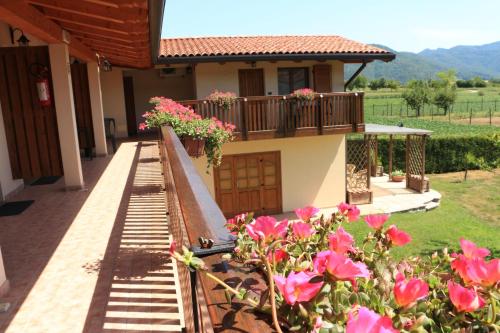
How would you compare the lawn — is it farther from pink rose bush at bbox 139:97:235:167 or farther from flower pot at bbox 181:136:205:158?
flower pot at bbox 181:136:205:158

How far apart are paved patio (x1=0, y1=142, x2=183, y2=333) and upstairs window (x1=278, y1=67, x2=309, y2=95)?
30.1 feet

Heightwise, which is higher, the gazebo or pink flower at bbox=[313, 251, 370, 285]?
pink flower at bbox=[313, 251, 370, 285]

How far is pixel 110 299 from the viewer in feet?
12.0

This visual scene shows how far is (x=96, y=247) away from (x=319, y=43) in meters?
13.5

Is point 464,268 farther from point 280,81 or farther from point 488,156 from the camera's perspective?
point 488,156

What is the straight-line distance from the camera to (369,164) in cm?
1598

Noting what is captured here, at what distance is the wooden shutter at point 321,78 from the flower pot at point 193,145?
7925mm

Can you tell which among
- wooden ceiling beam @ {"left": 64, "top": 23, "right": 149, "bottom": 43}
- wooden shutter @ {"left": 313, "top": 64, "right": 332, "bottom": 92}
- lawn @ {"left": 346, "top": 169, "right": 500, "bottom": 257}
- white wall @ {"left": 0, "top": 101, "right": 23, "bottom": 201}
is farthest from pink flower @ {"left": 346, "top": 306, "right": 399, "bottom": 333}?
wooden shutter @ {"left": 313, "top": 64, "right": 332, "bottom": 92}

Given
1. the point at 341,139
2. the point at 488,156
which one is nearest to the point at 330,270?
the point at 341,139

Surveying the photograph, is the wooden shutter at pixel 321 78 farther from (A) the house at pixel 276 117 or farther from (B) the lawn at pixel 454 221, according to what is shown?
(B) the lawn at pixel 454 221

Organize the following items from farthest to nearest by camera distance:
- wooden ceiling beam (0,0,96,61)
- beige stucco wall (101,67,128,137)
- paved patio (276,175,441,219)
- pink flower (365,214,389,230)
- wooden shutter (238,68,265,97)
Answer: beige stucco wall (101,67,128,137), wooden shutter (238,68,265,97), paved patio (276,175,441,219), wooden ceiling beam (0,0,96,61), pink flower (365,214,389,230)

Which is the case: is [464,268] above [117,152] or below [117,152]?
above

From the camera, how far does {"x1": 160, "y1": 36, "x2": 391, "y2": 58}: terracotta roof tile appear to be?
14.3 m

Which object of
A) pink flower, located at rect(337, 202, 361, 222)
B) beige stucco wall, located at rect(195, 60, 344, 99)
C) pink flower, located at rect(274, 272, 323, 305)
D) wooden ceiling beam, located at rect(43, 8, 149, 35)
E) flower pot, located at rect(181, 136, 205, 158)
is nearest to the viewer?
pink flower, located at rect(274, 272, 323, 305)
